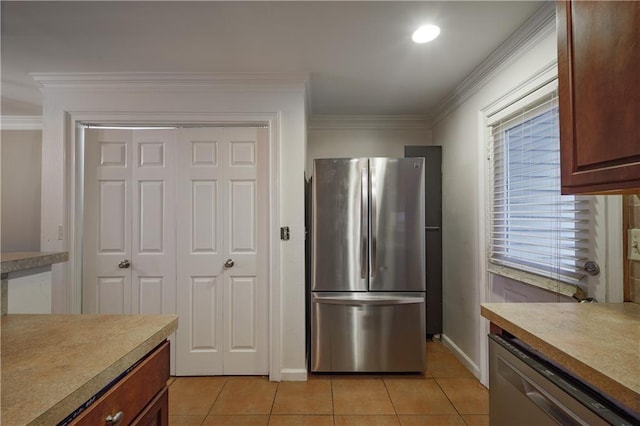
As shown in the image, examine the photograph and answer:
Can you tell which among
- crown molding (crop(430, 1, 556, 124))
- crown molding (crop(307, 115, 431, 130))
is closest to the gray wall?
crown molding (crop(307, 115, 431, 130))

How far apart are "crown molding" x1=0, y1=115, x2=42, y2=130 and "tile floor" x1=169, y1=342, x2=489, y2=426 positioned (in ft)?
10.9

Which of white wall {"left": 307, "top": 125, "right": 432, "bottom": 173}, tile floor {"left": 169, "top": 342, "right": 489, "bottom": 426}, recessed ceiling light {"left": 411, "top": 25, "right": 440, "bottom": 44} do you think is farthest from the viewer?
white wall {"left": 307, "top": 125, "right": 432, "bottom": 173}

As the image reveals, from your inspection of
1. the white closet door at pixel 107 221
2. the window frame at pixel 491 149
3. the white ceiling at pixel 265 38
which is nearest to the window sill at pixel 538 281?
the window frame at pixel 491 149

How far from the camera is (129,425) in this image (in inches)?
33.4

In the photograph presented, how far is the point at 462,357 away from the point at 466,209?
1.29 m

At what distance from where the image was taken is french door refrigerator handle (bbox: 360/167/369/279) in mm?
2328

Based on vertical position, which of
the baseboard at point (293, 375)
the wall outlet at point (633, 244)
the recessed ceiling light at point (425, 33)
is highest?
the recessed ceiling light at point (425, 33)

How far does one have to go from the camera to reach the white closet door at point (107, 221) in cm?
238

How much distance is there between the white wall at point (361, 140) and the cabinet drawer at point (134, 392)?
2608mm

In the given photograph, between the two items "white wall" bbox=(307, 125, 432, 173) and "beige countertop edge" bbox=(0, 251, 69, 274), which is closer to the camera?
"beige countertop edge" bbox=(0, 251, 69, 274)

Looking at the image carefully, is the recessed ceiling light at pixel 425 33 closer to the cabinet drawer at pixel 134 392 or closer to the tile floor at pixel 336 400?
the cabinet drawer at pixel 134 392

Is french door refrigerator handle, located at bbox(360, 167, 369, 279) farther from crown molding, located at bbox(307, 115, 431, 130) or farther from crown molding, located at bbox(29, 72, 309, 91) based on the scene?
crown molding, located at bbox(307, 115, 431, 130)

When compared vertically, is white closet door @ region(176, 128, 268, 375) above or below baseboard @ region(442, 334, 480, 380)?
above

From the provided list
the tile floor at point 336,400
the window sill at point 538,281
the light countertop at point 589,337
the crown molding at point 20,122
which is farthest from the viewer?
the crown molding at point 20,122
